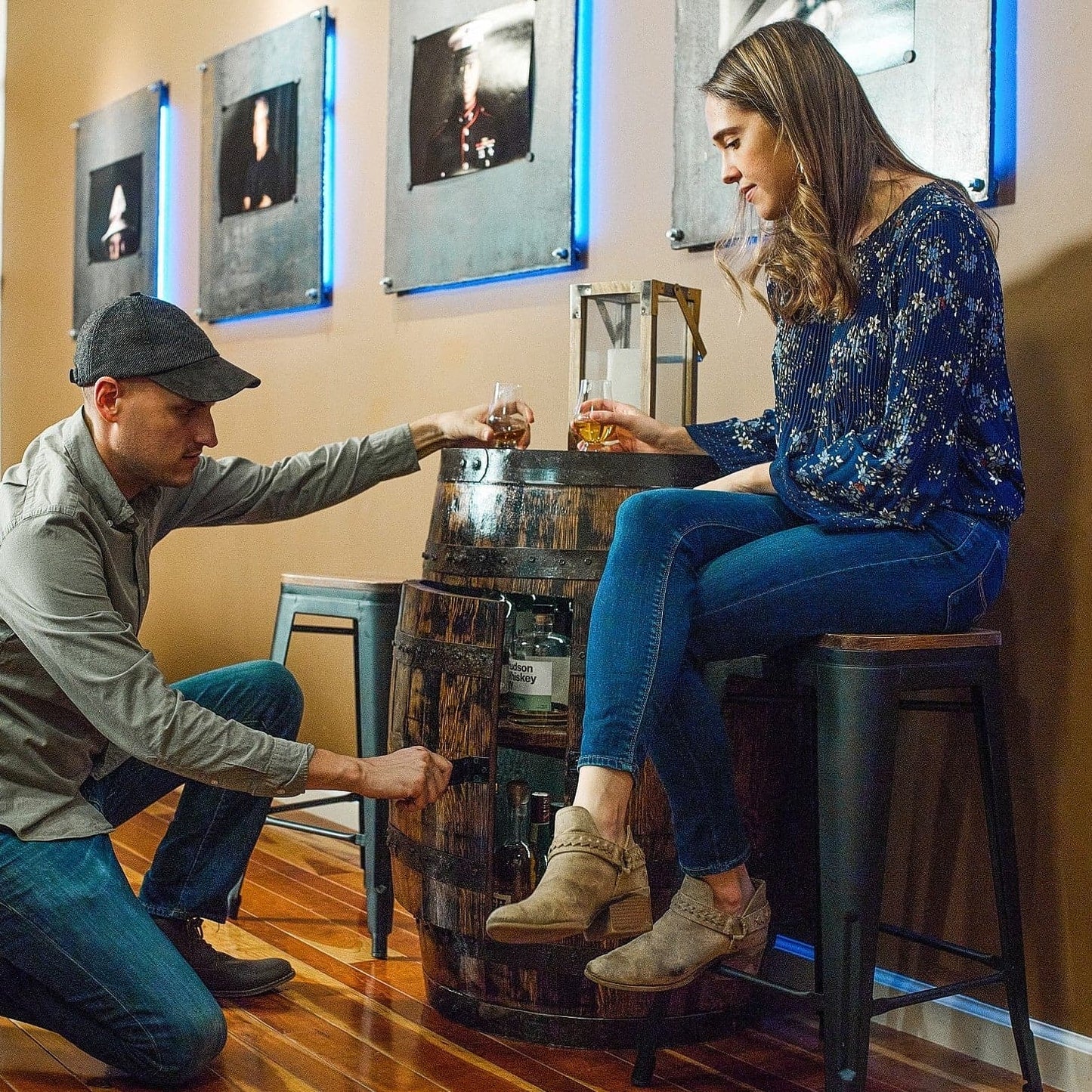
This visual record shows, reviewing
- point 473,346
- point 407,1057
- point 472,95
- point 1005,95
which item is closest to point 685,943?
point 407,1057

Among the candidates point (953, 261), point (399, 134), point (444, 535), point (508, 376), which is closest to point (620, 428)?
point (444, 535)

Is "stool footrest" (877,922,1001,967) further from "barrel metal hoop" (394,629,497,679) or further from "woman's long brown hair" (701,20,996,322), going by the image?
"woman's long brown hair" (701,20,996,322)

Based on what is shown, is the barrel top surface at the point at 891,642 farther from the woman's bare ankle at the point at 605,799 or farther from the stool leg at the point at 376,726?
the stool leg at the point at 376,726

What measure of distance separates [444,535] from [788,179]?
779mm

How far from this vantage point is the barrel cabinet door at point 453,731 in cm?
214

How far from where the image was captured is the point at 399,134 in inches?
138

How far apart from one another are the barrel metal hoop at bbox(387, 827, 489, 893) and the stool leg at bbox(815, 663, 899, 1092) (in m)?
0.58

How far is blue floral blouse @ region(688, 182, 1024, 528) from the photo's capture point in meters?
1.83

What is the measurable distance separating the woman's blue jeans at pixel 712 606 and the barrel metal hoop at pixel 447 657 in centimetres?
32

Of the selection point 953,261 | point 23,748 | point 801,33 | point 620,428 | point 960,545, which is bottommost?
point 23,748

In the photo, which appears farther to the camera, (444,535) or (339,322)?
(339,322)

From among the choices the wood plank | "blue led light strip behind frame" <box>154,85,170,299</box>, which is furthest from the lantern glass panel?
"blue led light strip behind frame" <box>154,85,170,299</box>

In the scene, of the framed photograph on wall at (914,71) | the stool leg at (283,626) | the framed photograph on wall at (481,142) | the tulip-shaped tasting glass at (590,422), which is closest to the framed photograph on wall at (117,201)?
the framed photograph on wall at (481,142)

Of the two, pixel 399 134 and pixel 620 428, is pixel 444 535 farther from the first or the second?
pixel 399 134
